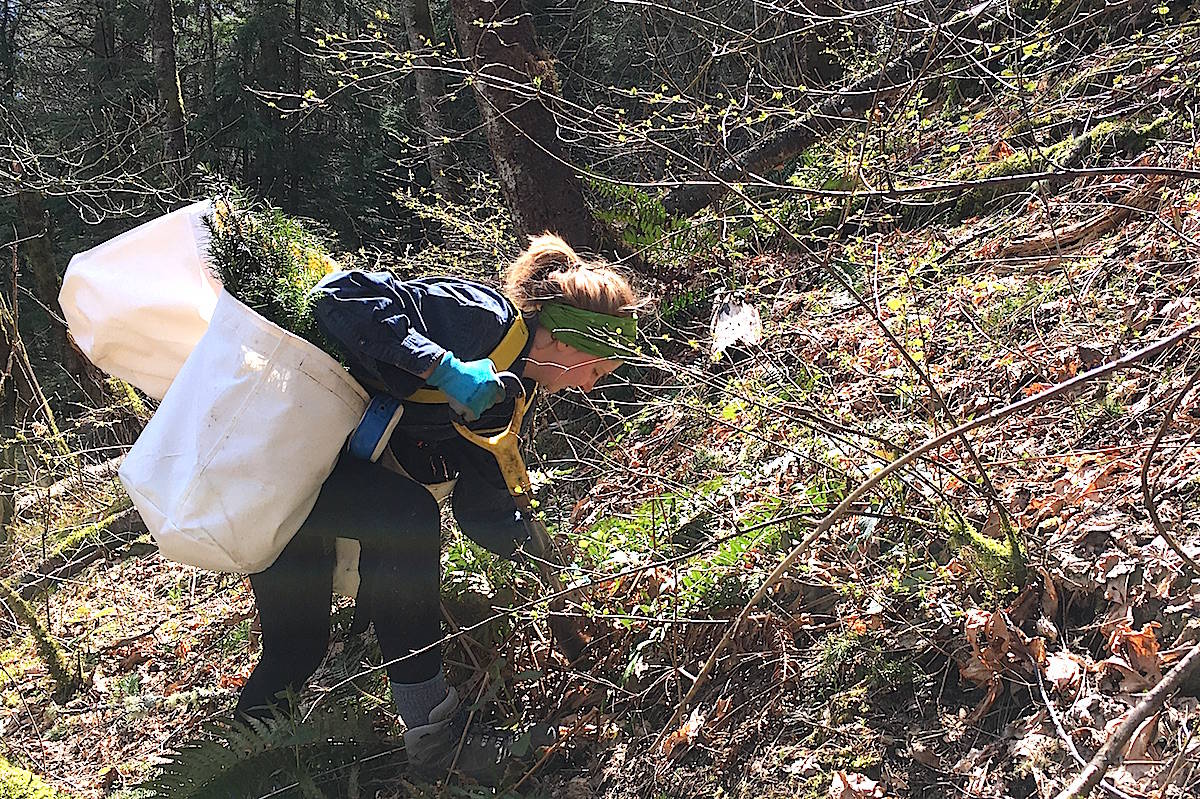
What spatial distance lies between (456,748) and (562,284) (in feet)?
4.70

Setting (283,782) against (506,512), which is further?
(506,512)

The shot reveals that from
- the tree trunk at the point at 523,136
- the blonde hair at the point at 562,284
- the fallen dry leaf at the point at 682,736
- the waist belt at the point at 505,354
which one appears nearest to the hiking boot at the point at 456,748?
the fallen dry leaf at the point at 682,736

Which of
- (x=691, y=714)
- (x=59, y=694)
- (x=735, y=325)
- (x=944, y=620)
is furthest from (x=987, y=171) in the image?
(x=59, y=694)

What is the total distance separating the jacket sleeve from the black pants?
34cm

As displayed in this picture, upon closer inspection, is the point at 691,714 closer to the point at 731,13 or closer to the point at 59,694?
the point at 59,694

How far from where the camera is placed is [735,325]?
16.7 feet

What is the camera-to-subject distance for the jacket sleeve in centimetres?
267

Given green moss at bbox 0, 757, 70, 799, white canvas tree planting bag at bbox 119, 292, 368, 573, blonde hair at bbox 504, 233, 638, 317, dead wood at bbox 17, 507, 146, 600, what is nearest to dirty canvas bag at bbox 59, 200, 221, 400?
white canvas tree planting bag at bbox 119, 292, 368, 573

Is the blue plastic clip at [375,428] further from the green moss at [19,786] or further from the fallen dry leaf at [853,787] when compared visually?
the fallen dry leaf at [853,787]

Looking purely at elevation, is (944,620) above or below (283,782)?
above

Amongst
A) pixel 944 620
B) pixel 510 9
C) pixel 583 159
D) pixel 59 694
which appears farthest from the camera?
pixel 583 159

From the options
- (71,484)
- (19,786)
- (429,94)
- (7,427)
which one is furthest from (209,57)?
(19,786)

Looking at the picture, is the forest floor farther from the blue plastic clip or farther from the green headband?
the blue plastic clip

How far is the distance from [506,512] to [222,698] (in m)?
1.58
